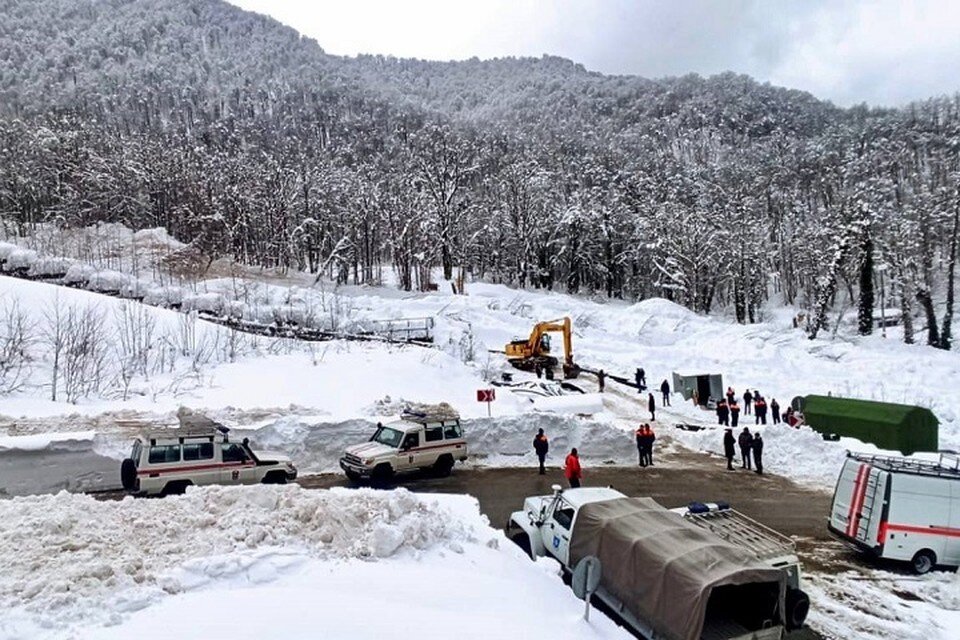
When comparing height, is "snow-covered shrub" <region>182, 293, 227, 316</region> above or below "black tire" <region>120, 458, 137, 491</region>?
above

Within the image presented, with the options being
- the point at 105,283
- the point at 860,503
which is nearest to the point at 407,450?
the point at 860,503

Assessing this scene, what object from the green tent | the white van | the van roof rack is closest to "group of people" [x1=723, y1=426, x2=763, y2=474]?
the green tent

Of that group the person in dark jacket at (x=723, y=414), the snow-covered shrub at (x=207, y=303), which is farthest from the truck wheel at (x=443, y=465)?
the snow-covered shrub at (x=207, y=303)

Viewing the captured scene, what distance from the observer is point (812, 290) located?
250ft

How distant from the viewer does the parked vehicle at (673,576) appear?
8078 mm

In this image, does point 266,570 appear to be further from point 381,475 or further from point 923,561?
point 923,561

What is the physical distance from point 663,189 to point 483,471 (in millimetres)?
82967

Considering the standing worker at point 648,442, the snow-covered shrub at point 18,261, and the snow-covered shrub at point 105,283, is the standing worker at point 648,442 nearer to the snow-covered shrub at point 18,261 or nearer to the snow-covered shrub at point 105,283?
the snow-covered shrub at point 105,283

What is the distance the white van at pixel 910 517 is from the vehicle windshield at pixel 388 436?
1186cm

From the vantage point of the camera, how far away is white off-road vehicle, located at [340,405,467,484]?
57.2 feet

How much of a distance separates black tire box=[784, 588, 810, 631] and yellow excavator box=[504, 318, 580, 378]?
2631 cm

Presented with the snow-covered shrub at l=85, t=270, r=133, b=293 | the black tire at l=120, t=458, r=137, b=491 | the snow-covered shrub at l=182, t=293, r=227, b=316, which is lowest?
the black tire at l=120, t=458, r=137, b=491

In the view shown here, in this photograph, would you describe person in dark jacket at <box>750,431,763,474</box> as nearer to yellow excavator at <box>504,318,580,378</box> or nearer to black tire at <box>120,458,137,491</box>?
yellow excavator at <box>504,318,580,378</box>

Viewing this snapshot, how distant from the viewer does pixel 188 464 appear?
584 inches
